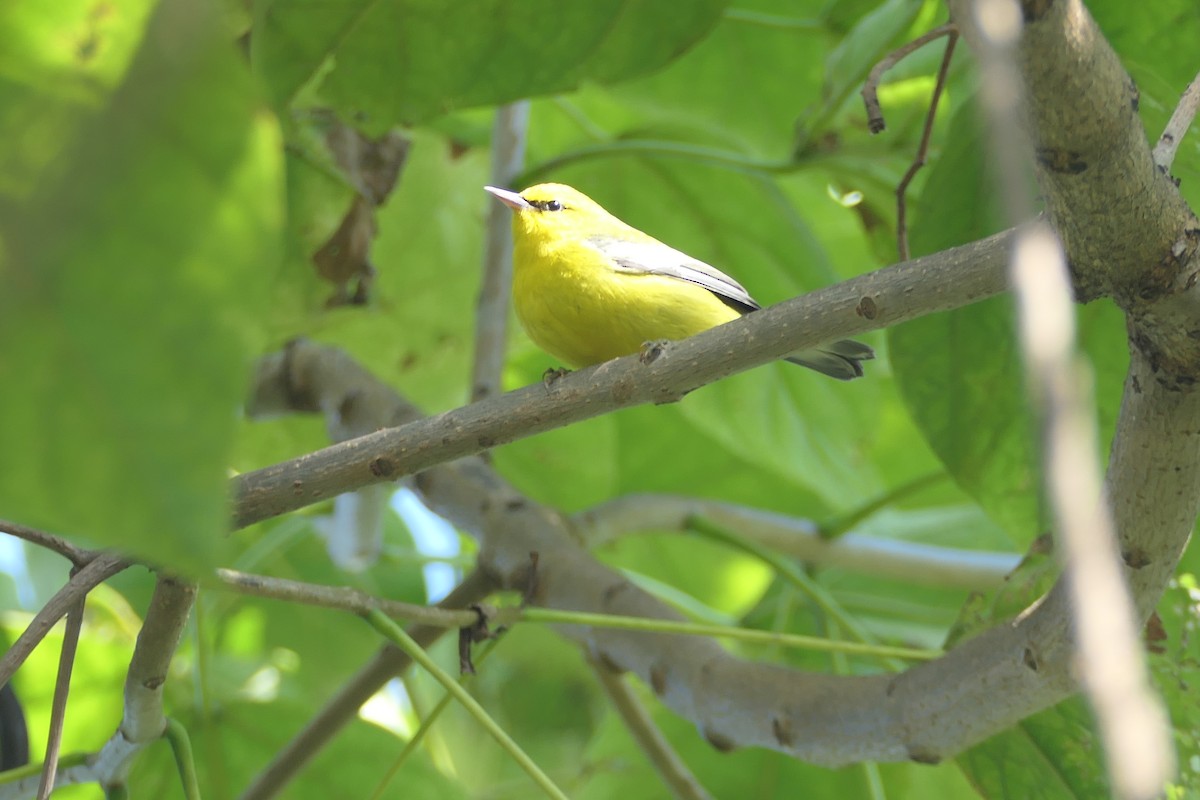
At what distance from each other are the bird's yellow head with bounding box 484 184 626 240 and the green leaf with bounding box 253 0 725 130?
14.3 inches

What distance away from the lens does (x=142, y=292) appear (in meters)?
0.55

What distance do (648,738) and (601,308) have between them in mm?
739

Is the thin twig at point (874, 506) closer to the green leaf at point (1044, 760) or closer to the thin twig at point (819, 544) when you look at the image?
the thin twig at point (819, 544)

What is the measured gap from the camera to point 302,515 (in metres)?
2.61

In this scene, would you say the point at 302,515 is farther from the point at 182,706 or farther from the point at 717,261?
the point at 717,261

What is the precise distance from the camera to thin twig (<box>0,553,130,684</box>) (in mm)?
910

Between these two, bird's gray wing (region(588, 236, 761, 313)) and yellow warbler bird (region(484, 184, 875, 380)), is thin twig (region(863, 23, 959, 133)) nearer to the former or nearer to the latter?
yellow warbler bird (region(484, 184, 875, 380))

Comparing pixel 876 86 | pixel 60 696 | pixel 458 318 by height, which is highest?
pixel 458 318

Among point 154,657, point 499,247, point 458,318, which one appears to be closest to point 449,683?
point 154,657

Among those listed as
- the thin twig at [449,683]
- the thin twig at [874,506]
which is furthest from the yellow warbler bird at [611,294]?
the thin twig at [449,683]

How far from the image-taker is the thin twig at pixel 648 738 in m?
1.83

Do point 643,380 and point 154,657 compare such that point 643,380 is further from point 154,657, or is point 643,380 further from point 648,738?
point 648,738

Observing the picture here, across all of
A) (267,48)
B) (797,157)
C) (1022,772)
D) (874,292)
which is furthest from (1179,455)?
(267,48)

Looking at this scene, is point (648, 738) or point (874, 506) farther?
point (874, 506)
